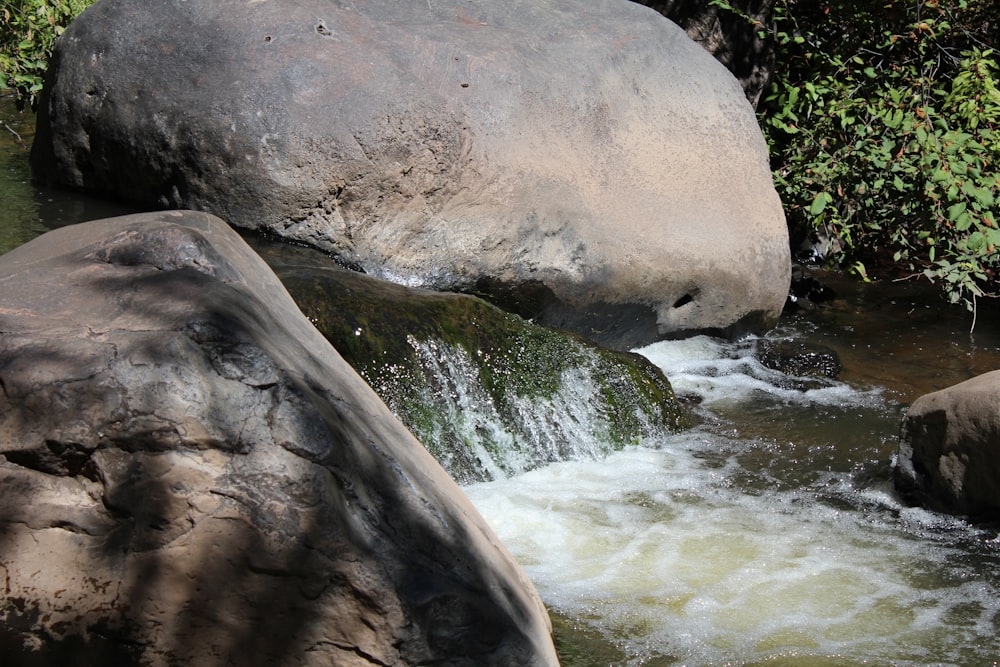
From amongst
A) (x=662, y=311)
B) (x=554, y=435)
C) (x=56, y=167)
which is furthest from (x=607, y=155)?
(x=56, y=167)

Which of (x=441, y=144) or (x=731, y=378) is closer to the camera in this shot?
(x=441, y=144)

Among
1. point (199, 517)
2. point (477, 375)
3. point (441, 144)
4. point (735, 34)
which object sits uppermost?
point (735, 34)

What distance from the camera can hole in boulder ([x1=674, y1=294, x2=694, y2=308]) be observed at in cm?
661

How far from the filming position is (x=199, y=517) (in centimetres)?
198

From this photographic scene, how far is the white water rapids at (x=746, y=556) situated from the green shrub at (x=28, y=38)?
416 cm

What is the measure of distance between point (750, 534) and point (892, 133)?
439 cm

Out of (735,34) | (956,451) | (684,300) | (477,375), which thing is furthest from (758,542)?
(735,34)

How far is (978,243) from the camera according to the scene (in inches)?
265

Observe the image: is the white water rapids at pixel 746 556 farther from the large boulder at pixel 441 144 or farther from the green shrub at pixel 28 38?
the green shrub at pixel 28 38

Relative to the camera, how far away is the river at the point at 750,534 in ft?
11.4

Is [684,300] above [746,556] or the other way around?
above

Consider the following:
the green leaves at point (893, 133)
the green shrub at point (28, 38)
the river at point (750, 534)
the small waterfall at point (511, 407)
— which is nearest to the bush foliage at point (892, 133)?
the green leaves at point (893, 133)

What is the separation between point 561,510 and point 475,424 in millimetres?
644

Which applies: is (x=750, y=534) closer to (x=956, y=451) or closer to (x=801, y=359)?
(x=956, y=451)
